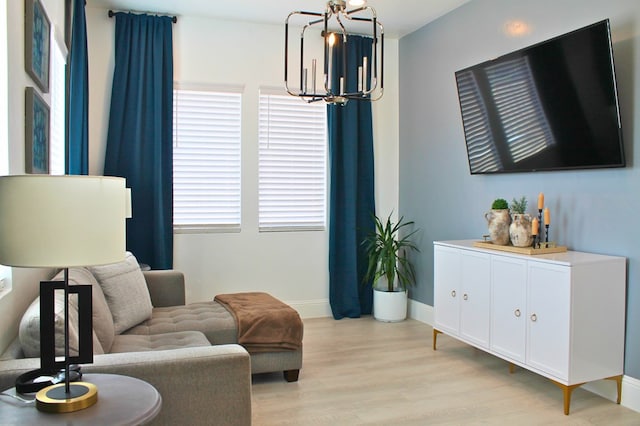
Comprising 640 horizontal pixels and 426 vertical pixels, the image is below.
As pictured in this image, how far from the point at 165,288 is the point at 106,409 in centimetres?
253

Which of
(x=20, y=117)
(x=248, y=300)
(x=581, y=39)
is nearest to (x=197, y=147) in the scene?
(x=248, y=300)

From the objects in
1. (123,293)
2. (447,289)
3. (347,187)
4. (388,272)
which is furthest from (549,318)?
(347,187)

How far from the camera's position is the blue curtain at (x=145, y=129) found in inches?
192

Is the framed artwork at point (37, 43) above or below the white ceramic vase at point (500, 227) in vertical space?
above

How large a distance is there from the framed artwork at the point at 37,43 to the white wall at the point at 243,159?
1.90 m

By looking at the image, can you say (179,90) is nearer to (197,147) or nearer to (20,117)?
(197,147)

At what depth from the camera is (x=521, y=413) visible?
318cm

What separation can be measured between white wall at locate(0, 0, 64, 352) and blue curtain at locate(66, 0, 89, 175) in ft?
4.89

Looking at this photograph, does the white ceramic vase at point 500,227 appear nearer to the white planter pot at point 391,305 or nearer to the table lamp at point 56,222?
the white planter pot at point 391,305

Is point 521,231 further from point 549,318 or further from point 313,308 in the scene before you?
point 313,308

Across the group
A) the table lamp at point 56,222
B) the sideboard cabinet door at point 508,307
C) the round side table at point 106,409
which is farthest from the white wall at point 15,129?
the sideboard cabinet door at point 508,307

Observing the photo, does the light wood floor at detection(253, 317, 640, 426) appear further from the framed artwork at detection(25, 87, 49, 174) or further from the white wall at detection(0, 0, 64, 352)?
the framed artwork at detection(25, 87, 49, 174)

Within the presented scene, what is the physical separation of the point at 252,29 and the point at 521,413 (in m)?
4.01

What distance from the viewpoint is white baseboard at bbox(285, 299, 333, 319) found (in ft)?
18.2
